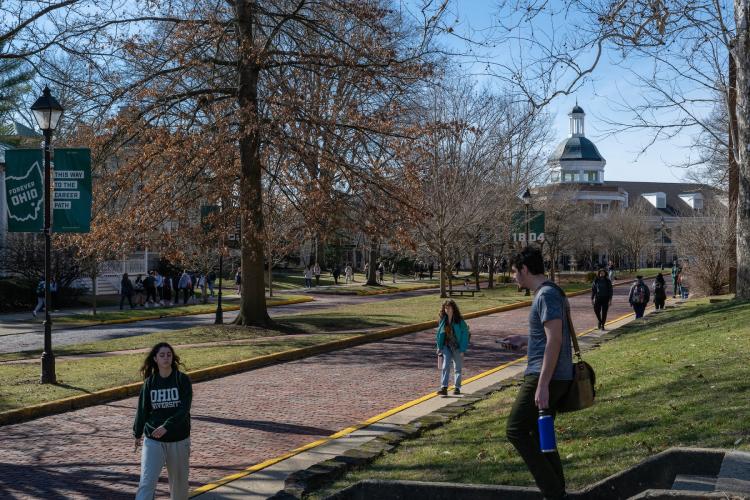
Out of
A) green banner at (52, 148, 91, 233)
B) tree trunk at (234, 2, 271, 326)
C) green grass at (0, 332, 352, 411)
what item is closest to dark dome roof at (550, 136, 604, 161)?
tree trunk at (234, 2, 271, 326)

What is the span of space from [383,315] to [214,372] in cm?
1313

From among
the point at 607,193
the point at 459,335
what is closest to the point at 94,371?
the point at 459,335

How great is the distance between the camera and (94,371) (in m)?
14.5

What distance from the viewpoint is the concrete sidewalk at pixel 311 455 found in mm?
7109

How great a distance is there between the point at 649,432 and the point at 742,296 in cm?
1713

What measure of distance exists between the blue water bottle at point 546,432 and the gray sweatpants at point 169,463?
2.67 m

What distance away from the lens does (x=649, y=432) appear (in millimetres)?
7293

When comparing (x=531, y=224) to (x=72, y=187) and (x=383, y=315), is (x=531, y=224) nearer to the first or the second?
(x=383, y=315)

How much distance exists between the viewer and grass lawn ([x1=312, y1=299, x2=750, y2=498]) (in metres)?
6.64

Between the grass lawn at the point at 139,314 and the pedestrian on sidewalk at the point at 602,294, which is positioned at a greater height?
the pedestrian on sidewalk at the point at 602,294

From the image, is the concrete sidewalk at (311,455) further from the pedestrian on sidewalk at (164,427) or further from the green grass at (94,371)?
the green grass at (94,371)

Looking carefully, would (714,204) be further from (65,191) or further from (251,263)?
(65,191)

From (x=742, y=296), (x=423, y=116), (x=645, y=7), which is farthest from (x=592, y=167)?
(x=645, y=7)

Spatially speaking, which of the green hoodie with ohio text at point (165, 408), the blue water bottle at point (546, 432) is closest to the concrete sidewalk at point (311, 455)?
the green hoodie with ohio text at point (165, 408)
